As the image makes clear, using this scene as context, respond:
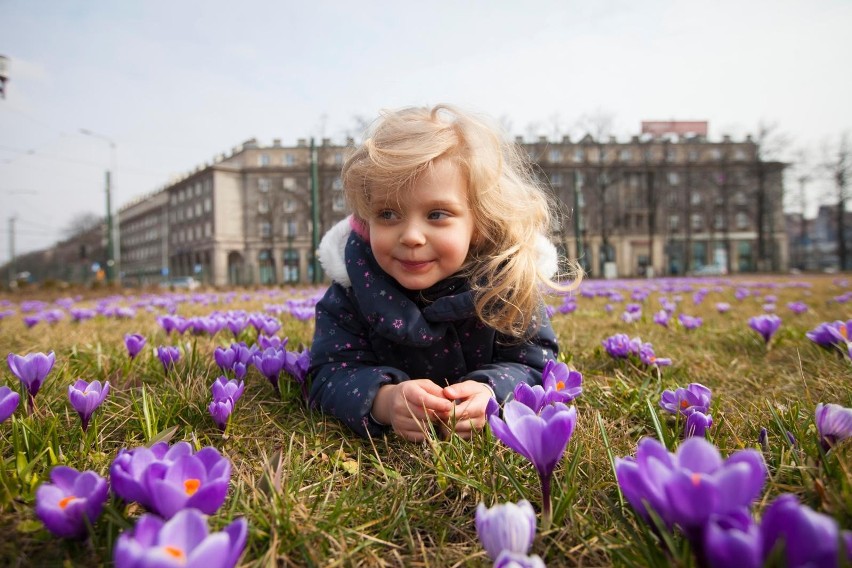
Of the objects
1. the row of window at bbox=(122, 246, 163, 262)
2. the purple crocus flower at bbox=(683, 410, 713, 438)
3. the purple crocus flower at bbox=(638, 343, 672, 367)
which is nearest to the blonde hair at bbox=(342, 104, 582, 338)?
the purple crocus flower at bbox=(638, 343, 672, 367)

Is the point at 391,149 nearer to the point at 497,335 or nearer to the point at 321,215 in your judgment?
the point at 497,335

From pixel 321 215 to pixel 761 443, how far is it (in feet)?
90.7

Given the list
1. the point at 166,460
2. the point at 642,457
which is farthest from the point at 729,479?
the point at 166,460

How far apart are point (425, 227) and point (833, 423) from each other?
1.20 meters

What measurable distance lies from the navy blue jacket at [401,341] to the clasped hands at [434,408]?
0.51 ft

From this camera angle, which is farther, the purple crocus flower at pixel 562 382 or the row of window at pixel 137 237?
the row of window at pixel 137 237

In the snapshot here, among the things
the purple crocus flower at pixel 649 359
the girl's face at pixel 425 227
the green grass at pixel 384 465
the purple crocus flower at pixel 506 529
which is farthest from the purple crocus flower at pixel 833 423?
the girl's face at pixel 425 227

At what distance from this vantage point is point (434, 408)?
147 cm

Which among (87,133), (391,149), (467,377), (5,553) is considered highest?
(87,133)

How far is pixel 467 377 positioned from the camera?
5.98ft

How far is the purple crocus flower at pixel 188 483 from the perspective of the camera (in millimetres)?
858

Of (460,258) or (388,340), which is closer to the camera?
(460,258)

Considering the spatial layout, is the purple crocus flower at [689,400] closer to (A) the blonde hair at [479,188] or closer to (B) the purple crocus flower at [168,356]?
(A) the blonde hair at [479,188]

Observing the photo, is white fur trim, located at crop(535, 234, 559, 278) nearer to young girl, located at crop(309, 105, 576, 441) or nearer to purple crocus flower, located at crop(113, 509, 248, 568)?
young girl, located at crop(309, 105, 576, 441)
